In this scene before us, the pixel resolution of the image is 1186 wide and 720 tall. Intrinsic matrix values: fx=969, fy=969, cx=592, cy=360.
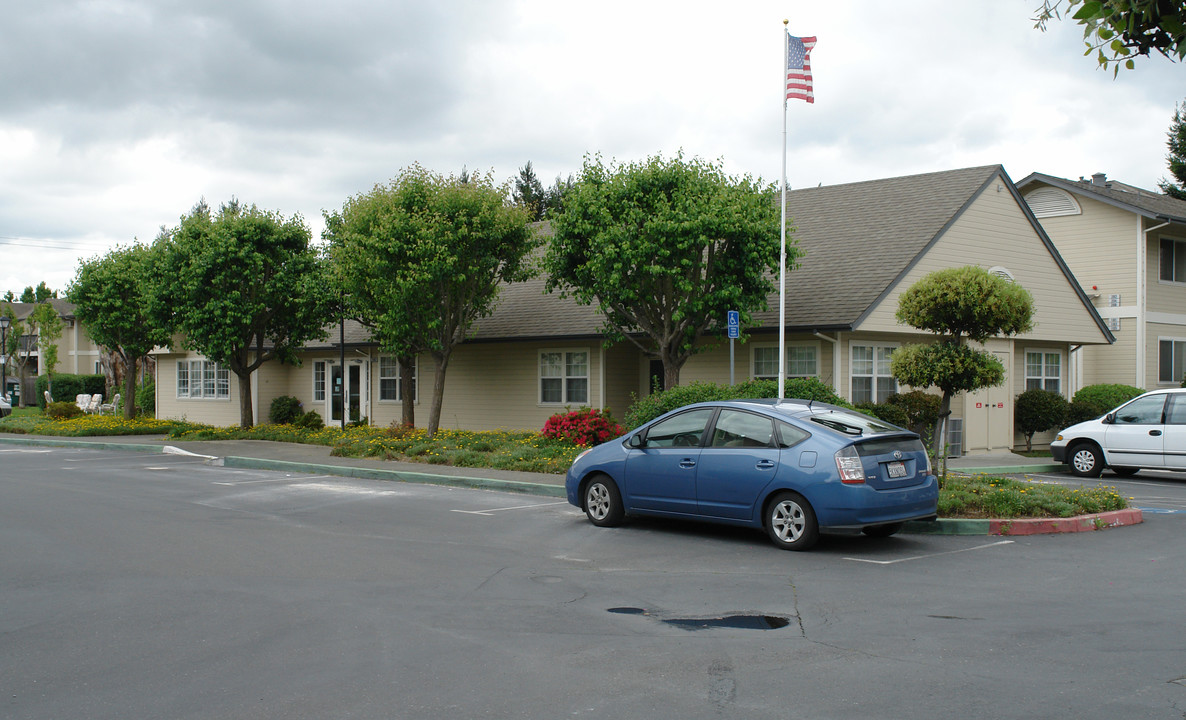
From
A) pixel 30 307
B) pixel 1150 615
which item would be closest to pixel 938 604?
pixel 1150 615

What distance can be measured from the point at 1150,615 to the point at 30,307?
3582 inches

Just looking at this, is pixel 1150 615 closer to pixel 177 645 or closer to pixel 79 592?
pixel 177 645

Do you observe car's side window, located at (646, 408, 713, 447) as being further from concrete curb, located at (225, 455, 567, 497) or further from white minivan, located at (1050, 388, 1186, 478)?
white minivan, located at (1050, 388, 1186, 478)

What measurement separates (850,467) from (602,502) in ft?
10.7

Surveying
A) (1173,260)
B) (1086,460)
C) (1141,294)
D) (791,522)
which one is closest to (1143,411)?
(1086,460)

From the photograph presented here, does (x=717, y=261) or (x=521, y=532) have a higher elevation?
(x=717, y=261)

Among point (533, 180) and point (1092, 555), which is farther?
point (533, 180)

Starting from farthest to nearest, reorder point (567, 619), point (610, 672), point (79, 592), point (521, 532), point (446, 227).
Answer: point (446, 227), point (521, 532), point (79, 592), point (567, 619), point (610, 672)

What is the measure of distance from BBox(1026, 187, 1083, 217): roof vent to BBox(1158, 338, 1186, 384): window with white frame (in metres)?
4.53

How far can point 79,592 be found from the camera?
802 centimetres

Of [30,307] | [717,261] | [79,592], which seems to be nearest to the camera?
[79,592]

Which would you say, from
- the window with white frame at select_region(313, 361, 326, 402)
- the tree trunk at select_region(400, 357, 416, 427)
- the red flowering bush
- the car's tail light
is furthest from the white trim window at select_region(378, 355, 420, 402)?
the car's tail light

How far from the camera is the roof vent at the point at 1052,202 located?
2880cm

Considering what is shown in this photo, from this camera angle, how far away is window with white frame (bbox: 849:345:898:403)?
2031cm
